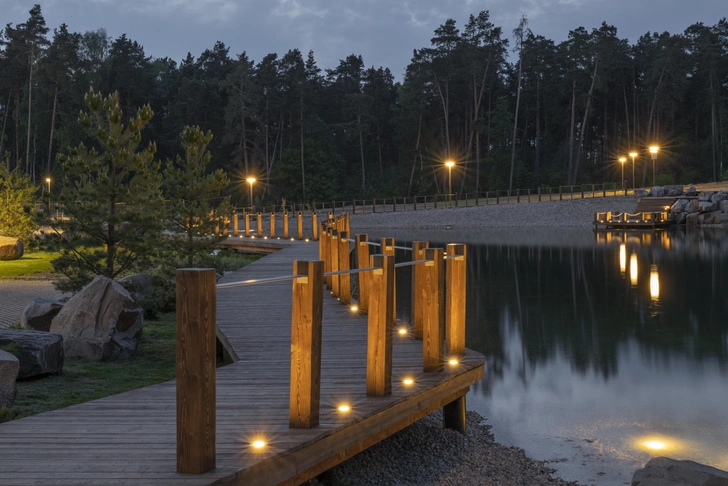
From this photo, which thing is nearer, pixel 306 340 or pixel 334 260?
pixel 306 340

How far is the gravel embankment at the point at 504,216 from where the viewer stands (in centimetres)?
4747

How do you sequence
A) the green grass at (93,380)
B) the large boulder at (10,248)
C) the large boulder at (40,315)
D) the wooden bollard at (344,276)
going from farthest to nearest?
1. the large boulder at (10,248)
2. the wooden bollard at (344,276)
3. the large boulder at (40,315)
4. the green grass at (93,380)

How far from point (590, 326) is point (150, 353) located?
8.43m

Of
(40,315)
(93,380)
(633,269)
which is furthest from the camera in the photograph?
(633,269)

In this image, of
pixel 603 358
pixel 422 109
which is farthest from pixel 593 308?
pixel 422 109

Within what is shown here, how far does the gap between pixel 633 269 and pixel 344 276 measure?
46.8 ft

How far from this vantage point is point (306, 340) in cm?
464

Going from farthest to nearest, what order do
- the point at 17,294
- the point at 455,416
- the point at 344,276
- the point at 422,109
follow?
the point at 422,109, the point at 17,294, the point at 344,276, the point at 455,416

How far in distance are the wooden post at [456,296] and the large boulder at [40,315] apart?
5713 millimetres

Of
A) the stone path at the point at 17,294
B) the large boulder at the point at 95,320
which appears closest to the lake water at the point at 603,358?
the large boulder at the point at 95,320

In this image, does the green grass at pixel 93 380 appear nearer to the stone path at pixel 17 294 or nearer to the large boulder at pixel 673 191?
the stone path at pixel 17 294

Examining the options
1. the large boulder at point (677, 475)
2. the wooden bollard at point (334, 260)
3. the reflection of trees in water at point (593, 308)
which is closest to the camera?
the large boulder at point (677, 475)

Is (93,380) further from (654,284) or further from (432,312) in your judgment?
(654,284)

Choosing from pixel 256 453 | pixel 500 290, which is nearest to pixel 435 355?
pixel 256 453
